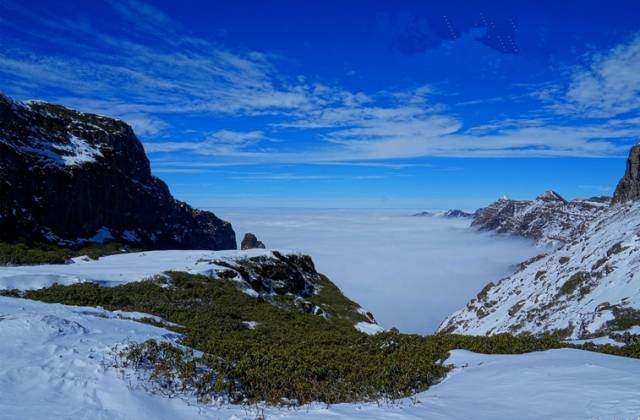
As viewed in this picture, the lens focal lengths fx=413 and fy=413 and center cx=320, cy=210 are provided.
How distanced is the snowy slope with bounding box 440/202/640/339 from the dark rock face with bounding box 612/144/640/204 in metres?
3.51

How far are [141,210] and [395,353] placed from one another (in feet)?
280

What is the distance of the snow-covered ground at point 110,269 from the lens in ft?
71.0

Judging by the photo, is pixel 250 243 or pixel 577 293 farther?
pixel 250 243

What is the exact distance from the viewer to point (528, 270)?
8362cm

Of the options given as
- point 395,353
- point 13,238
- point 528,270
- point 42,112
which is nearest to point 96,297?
point 395,353

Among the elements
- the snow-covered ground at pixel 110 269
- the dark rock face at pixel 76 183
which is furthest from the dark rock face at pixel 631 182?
the dark rock face at pixel 76 183

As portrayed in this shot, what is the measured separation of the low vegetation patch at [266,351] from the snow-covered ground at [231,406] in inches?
26.4

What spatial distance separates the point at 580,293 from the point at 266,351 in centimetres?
4892

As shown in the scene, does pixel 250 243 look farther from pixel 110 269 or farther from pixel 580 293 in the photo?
pixel 110 269

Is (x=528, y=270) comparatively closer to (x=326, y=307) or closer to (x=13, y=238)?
(x=326, y=307)

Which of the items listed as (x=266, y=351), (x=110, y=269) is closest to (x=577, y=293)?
(x=266, y=351)

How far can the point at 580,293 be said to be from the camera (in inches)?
1932

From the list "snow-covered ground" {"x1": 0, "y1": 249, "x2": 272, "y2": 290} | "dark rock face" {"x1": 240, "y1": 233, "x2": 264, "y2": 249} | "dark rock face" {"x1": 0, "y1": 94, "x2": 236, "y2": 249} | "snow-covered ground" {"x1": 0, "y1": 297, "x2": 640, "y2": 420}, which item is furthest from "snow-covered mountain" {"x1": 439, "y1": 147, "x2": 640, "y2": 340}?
"dark rock face" {"x1": 0, "y1": 94, "x2": 236, "y2": 249}

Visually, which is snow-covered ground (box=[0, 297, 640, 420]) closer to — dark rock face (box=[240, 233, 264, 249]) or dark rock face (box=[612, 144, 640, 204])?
dark rock face (box=[612, 144, 640, 204])
